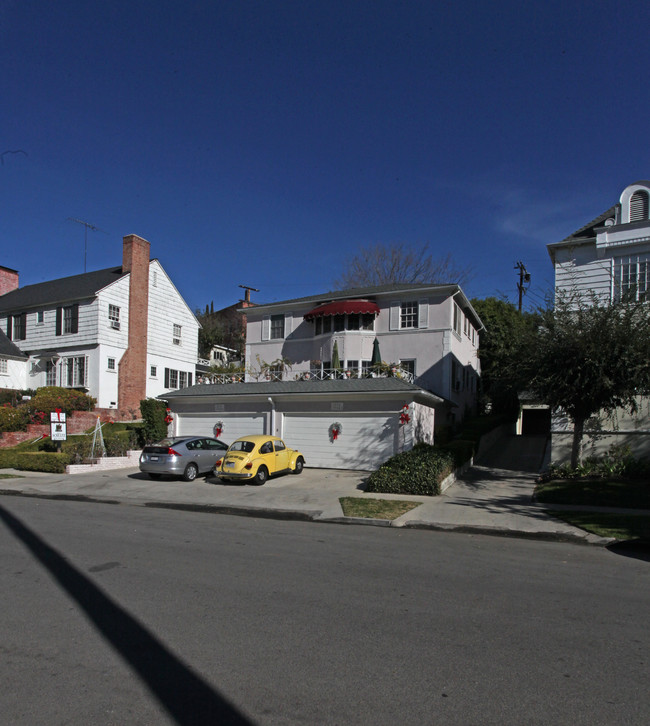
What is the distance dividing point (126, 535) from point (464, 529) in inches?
257

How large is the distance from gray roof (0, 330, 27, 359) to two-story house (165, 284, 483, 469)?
14.1 m

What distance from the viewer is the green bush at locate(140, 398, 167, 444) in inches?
976

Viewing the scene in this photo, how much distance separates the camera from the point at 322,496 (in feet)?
50.7

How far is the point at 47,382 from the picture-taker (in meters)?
33.2

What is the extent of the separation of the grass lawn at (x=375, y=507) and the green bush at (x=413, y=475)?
1.29 meters

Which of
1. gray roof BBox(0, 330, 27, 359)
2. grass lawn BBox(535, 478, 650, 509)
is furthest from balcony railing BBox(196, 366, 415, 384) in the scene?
gray roof BBox(0, 330, 27, 359)

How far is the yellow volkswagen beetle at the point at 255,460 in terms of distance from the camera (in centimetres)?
1736

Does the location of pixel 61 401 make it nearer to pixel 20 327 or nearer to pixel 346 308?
pixel 20 327

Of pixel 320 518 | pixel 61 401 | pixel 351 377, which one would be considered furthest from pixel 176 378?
pixel 320 518

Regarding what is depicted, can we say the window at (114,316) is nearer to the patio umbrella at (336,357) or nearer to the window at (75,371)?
the window at (75,371)

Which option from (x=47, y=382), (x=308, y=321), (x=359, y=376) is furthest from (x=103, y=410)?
(x=359, y=376)

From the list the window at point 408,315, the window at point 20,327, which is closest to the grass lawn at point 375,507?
the window at point 408,315

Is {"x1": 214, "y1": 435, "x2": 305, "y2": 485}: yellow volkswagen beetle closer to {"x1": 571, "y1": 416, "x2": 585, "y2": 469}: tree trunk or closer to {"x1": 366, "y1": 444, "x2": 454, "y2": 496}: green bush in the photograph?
{"x1": 366, "y1": 444, "x2": 454, "y2": 496}: green bush

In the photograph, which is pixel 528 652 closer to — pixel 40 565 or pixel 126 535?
pixel 40 565
